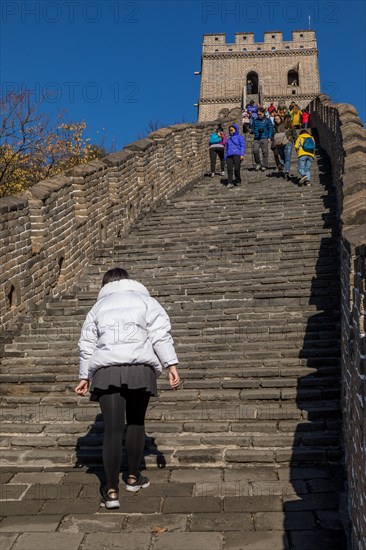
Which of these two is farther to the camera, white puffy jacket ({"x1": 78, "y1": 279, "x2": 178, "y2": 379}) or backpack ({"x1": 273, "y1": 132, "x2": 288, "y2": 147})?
backpack ({"x1": 273, "y1": 132, "x2": 288, "y2": 147})

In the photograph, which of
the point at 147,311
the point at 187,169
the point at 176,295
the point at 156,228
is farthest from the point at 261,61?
the point at 147,311

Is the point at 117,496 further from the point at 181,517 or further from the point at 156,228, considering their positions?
the point at 156,228

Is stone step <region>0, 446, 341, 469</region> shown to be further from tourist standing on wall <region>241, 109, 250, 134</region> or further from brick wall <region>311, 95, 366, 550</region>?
tourist standing on wall <region>241, 109, 250, 134</region>

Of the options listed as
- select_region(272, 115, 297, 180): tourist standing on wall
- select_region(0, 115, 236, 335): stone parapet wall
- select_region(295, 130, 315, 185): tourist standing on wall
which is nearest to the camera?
select_region(0, 115, 236, 335): stone parapet wall

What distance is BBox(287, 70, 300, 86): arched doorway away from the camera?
54213 millimetres

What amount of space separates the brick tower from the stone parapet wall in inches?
1508

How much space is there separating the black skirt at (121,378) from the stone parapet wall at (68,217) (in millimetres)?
3886

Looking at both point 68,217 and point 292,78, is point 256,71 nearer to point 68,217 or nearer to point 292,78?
point 292,78

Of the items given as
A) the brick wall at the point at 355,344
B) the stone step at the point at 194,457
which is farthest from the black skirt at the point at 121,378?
the brick wall at the point at 355,344

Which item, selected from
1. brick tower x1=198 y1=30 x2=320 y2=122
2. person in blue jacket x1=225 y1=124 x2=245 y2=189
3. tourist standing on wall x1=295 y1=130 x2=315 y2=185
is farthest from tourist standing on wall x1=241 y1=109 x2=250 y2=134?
brick tower x1=198 y1=30 x2=320 y2=122

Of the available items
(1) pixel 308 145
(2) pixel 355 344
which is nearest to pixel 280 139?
(1) pixel 308 145

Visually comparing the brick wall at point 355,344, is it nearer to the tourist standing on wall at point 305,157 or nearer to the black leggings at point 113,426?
the black leggings at point 113,426

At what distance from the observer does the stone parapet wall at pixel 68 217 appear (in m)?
8.48

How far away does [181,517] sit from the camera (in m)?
4.26
